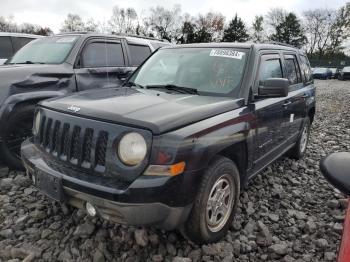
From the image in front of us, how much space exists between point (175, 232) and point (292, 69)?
293cm

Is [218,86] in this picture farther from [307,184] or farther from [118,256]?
[307,184]

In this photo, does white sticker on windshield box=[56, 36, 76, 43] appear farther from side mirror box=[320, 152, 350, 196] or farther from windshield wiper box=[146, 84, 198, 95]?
side mirror box=[320, 152, 350, 196]

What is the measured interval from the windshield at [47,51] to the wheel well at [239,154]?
314 centimetres

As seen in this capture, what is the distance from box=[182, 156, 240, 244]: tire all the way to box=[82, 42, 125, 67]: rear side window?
3.22m

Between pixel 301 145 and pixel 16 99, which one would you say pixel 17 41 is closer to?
pixel 16 99

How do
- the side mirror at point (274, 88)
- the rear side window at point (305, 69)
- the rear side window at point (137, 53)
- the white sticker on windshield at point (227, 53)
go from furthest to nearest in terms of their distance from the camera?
the rear side window at point (137, 53)
the rear side window at point (305, 69)
the white sticker on windshield at point (227, 53)
the side mirror at point (274, 88)

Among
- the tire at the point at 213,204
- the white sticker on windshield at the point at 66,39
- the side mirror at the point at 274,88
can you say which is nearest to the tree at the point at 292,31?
the white sticker on windshield at the point at 66,39

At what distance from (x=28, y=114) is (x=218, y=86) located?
97.5 inches

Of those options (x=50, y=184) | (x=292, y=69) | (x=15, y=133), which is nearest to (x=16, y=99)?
(x=15, y=133)

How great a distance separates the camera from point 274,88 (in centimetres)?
335

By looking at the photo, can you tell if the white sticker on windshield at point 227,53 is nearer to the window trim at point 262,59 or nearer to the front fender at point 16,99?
the window trim at point 262,59

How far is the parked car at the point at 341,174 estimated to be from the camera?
1.39 meters

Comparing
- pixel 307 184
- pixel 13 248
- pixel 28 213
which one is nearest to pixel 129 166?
pixel 13 248

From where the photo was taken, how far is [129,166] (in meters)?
2.45
